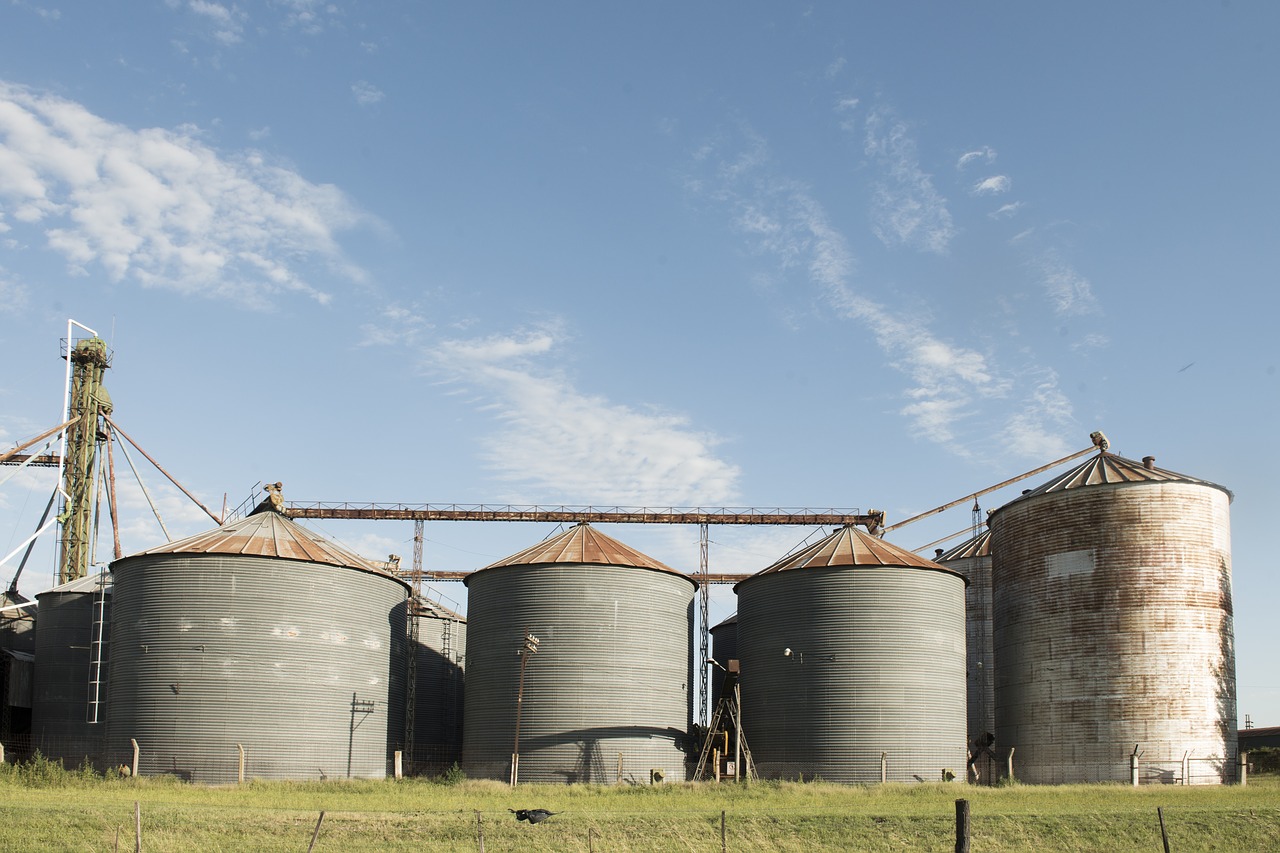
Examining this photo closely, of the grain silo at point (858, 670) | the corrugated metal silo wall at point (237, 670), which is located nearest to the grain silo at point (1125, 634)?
the grain silo at point (858, 670)

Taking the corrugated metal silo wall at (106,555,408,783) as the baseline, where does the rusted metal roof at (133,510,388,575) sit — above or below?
above

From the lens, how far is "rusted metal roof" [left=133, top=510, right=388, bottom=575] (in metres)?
49.5

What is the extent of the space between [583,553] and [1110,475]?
23316 mm

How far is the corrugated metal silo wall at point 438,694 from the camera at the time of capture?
197 feet

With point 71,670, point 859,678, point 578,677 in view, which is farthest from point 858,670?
point 71,670

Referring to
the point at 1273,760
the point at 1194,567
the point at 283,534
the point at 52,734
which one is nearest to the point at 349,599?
the point at 283,534

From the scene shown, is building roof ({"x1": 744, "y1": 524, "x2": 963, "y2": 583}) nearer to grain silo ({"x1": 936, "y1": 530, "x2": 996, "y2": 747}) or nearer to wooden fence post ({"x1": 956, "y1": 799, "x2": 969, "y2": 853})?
grain silo ({"x1": 936, "y1": 530, "x2": 996, "y2": 747})

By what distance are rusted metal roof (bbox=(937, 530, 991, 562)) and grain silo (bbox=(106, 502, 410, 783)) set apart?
103ft

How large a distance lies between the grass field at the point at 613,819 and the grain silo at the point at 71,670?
8839 millimetres

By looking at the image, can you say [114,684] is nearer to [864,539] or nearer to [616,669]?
[616,669]

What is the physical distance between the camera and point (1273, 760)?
69250 mm

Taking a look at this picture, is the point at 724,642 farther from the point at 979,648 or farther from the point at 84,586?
the point at 84,586

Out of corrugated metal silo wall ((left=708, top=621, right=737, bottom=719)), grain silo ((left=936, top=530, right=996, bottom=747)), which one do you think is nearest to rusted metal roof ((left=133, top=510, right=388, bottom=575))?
corrugated metal silo wall ((left=708, top=621, right=737, bottom=719))

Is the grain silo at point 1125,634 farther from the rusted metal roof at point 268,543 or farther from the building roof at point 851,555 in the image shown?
the rusted metal roof at point 268,543
